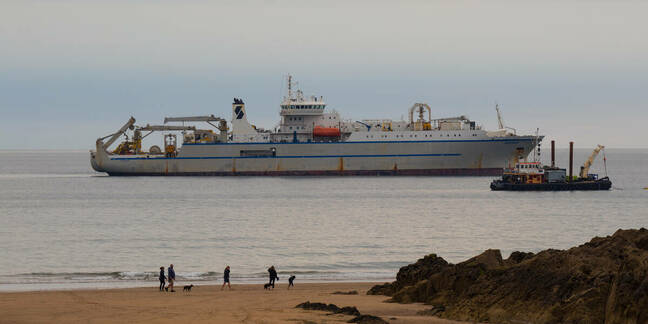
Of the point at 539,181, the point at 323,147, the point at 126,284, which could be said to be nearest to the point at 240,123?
the point at 323,147

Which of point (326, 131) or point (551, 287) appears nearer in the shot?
point (551, 287)

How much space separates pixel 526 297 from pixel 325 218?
32.5 m

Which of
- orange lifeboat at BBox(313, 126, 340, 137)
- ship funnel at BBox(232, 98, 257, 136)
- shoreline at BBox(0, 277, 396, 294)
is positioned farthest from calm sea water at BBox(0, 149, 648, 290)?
ship funnel at BBox(232, 98, 257, 136)

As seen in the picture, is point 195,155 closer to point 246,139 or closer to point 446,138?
point 246,139

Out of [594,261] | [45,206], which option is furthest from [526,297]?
[45,206]

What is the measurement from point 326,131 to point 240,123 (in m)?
10.3

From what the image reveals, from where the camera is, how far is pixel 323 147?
291 feet

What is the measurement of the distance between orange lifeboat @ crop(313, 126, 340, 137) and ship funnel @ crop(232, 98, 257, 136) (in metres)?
7.67

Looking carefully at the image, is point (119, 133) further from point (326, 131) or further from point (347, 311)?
point (347, 311)

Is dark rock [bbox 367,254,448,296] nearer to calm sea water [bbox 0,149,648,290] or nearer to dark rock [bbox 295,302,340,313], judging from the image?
dark rock [bbox 295,302,340,313]

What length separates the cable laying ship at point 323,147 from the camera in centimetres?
8712

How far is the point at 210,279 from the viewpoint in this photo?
28609 mm

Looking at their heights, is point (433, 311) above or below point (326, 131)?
below

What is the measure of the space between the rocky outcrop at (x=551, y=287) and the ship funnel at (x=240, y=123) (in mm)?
71562
